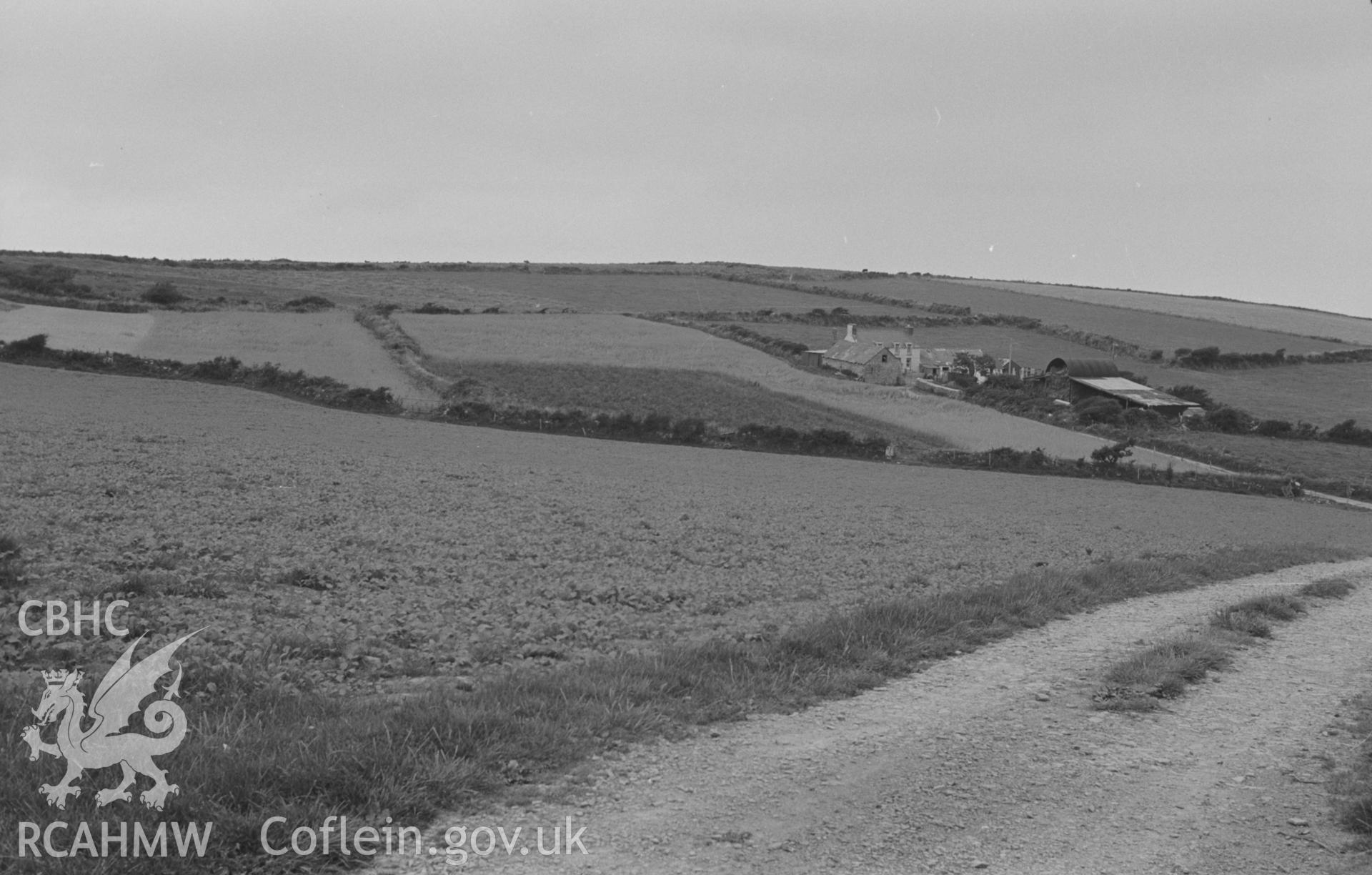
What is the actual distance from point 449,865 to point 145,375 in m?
47.7

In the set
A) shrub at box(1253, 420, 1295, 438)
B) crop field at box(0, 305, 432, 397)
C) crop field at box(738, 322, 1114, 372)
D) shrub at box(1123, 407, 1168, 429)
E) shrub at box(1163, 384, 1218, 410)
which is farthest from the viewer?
crop field at box(738, 322, 1114, 372)

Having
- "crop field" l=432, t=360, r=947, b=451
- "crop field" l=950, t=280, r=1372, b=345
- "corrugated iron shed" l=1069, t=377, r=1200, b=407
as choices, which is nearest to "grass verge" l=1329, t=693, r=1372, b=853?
"crop field" l=432, t=360, r=947, b=451

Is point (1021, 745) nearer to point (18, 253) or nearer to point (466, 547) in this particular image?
point (466, 547)

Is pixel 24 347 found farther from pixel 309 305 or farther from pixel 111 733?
pixel 111 733

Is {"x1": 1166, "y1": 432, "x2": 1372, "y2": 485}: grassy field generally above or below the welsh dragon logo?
above

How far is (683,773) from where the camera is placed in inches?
288

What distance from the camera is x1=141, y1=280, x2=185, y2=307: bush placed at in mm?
70688

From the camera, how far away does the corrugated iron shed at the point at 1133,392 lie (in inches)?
2586

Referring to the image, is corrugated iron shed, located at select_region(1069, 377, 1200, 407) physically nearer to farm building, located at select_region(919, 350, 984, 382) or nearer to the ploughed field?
farm building, located at select_region(919, 350, 984, 382)

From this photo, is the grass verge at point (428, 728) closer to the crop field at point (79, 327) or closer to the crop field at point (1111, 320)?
the crop field at point (79, 327)

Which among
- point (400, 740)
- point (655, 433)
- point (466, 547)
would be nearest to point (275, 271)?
point (655, 433)

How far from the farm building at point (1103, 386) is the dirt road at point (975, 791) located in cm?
5975

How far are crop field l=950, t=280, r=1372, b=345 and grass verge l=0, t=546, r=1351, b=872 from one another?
11124 centimetres

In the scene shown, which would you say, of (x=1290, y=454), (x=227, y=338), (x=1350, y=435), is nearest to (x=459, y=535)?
(x=227, y=338)
